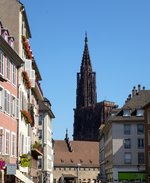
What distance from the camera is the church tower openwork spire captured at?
189 metres

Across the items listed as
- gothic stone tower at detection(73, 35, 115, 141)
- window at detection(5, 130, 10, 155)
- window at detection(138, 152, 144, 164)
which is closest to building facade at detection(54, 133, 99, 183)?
gothic stone tower at detection(73, 35, 115, 141)

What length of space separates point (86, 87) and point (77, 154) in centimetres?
3943

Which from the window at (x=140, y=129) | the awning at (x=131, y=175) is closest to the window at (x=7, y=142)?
the awning at (x=131, y=175)

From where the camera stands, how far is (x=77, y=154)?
157 m

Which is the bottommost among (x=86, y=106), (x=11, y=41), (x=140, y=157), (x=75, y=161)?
(x=140, y=157)

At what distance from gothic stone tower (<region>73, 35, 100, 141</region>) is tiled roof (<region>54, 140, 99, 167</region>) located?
15.8 meters

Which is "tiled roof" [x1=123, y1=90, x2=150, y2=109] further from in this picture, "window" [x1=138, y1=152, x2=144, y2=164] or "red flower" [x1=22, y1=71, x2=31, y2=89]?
"red flower" [x1=22, y1=71, x2=31, y2=89]

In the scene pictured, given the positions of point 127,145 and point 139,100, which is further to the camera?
point 139,100

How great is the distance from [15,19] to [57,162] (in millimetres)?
113868

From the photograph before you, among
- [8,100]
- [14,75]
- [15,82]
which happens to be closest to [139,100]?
[15,82]

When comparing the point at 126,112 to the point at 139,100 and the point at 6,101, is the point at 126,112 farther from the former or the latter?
the point at 6,101

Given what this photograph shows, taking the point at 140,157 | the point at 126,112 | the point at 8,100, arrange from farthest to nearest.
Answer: the point at 126,112, the point at 140,157, the point at 8,100

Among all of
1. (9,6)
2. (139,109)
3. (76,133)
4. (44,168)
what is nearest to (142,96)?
(139,109)

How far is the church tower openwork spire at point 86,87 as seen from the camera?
189250mm
